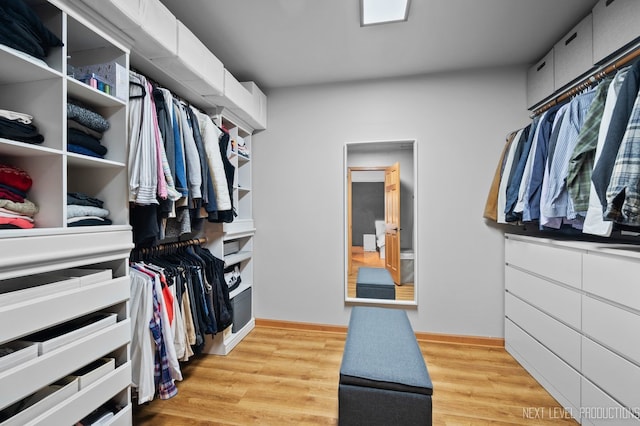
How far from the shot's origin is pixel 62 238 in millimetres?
1071

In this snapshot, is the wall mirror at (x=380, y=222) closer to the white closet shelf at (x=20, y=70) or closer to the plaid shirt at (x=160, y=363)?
the plaid shirt at (x=160, y=363)

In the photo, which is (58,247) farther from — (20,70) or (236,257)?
(236,257)

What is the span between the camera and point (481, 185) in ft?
8.09

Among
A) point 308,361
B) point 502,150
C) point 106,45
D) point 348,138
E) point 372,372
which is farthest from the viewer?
point 348,138

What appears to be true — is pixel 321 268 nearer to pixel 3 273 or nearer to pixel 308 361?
pixel 308 361

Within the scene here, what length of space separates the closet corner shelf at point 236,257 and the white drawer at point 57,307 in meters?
1.07

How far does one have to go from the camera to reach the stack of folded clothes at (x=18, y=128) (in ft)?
3.19

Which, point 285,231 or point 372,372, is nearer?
point 372,372

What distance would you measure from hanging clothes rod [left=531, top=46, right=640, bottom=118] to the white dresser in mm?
948

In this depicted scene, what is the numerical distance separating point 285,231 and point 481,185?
189cm

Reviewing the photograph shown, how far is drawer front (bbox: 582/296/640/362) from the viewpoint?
3.94 feet

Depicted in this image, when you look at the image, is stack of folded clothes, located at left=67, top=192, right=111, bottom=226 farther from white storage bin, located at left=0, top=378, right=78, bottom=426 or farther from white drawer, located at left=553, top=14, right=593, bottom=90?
white drawer, located at left=553, top=14, right=593, bottom=90

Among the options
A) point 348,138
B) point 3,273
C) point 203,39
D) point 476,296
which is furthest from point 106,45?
point 476,296

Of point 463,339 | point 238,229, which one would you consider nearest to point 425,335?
point 463,339
